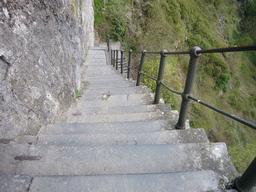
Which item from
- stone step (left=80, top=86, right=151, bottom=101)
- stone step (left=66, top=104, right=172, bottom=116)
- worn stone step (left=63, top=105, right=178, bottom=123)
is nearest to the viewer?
worn stone step (left=63, top=105, right=178, bottom=123)

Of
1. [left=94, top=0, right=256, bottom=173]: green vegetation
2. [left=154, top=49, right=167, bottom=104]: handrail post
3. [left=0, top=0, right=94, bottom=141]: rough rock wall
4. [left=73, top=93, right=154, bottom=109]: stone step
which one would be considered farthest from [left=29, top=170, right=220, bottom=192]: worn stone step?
[left=94, top=0, right=256, bottom=173]: green vegetation

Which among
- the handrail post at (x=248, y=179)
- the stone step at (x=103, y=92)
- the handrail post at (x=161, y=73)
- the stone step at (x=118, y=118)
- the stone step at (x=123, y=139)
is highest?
the handrail post at (x=161, y=73)

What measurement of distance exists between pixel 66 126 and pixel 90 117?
418mm

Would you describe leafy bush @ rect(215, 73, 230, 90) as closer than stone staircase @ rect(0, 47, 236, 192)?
No

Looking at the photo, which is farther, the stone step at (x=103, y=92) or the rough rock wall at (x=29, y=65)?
the stone step at (x=103, y=92)

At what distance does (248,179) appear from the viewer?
0.70 m

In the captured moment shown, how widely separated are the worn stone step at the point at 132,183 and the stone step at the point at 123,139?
0.41m

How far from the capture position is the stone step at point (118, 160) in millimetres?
950

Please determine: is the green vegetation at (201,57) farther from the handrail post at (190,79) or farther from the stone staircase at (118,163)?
the stone staircase at (118,163)

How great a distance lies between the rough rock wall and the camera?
4.04 feet

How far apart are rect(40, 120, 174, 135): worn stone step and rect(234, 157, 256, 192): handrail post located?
802mm

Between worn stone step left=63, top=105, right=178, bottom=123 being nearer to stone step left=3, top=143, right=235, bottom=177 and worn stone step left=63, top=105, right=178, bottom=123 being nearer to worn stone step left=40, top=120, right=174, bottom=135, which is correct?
worn stone step left=40, top=120, right=174, bottom=135

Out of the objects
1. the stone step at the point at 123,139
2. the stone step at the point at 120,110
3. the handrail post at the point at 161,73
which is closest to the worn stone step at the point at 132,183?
the stone step at the point at 123,139

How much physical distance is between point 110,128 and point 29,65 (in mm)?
1130
